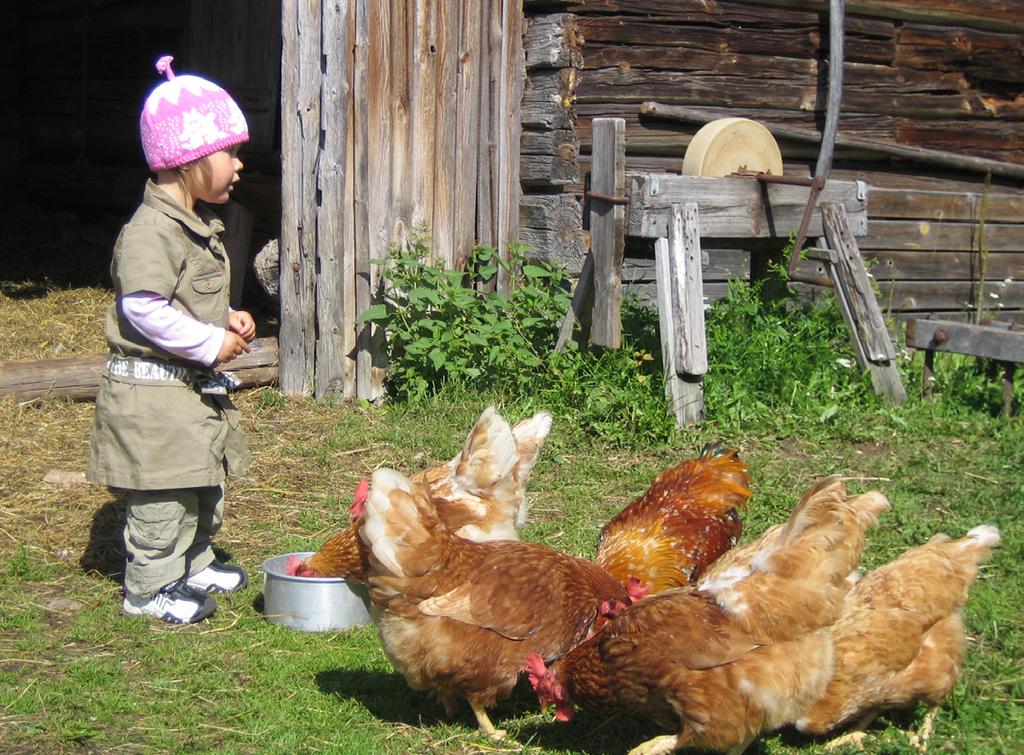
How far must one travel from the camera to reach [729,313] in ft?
24.1

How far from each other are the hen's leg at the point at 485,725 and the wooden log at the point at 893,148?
5.29 metres

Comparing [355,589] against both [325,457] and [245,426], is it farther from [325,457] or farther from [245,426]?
[245,426]

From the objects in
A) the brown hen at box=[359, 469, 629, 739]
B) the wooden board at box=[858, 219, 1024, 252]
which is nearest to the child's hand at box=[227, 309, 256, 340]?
the brown hen at box=[359, 469, 629, 739]

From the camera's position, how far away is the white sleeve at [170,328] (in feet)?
14.2

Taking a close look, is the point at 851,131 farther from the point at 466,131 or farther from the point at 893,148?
the point at 466,131

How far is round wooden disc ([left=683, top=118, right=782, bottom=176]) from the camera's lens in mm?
6941

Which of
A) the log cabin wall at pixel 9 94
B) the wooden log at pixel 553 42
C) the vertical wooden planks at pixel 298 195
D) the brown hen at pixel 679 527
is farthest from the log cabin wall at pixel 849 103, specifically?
the log cabin wall at pixel 9 94

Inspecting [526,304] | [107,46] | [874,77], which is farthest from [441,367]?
[107,46]

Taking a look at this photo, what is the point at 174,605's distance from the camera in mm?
4566

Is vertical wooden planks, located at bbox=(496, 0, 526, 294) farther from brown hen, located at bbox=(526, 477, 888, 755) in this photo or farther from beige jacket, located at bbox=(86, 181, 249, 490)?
brown hen, located at bbox=(526, 477, 888, 755)

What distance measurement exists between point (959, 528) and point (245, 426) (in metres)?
4.08

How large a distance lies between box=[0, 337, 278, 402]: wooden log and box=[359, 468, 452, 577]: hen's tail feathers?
363cm

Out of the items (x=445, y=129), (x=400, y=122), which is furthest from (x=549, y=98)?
(x=400, y=122)

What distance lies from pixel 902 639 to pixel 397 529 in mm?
1647
